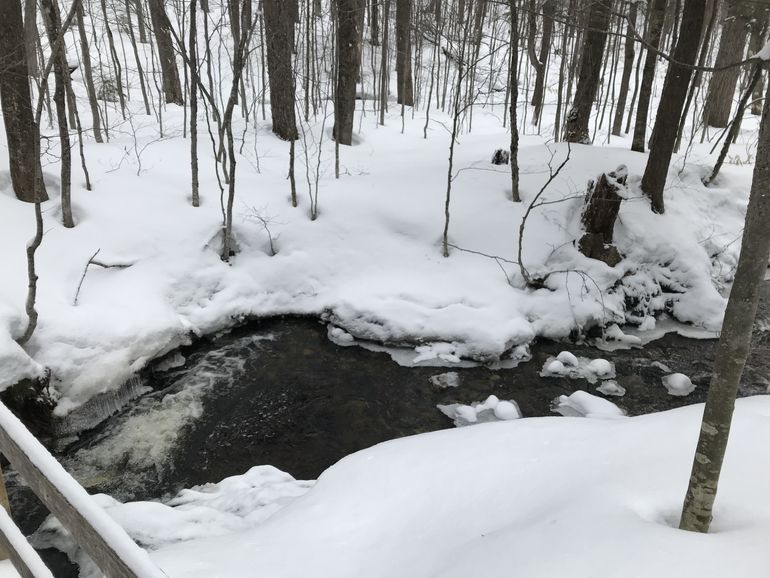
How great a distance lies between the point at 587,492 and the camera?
2.91 m

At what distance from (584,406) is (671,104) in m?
5.10

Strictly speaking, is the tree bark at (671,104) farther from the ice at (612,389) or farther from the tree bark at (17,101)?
the tree bark at (17,101)

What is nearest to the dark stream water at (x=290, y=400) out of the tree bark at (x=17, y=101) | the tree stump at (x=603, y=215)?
the tree stump at (x=603, y=215)

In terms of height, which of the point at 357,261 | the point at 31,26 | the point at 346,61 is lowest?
the point at 357,261

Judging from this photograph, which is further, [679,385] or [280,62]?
[280,62]

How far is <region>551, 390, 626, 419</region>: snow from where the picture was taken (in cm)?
573

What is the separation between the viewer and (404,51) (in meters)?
16.1

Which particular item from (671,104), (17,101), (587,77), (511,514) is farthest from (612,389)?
(17,101)

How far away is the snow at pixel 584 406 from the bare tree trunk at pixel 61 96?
6.63 meters

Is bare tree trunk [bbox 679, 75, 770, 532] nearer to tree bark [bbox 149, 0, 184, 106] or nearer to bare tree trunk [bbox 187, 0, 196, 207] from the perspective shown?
bare tree trunk [bbox 187, 0, 196, 207]

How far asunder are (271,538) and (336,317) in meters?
4.35

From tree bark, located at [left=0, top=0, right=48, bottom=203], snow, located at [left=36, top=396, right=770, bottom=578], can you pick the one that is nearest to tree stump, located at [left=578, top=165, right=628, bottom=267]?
snow, located at [left=36, top=396, right=770, bottom=578]

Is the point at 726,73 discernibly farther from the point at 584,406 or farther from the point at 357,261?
the point at 584,406

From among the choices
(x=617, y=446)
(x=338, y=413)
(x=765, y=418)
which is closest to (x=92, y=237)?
(x=338, y=413)
